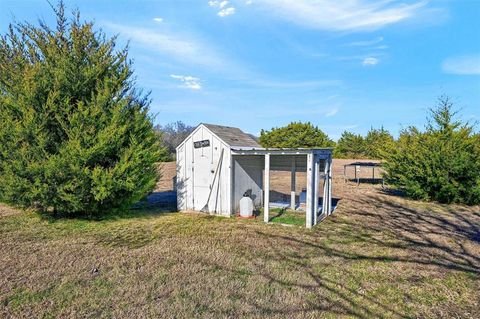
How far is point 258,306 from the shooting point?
11.1ft

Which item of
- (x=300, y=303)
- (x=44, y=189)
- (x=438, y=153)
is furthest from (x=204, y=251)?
(x=438, y=153)

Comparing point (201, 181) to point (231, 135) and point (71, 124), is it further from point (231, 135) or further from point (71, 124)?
point (71, 124)

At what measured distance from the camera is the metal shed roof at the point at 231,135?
30.0 ft

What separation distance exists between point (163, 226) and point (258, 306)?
4676mm

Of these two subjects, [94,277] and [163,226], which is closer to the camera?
[94,277]

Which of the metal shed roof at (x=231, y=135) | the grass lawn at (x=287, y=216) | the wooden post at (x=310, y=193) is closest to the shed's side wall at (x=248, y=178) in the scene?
the metal shed roof at (x=231, y=135)

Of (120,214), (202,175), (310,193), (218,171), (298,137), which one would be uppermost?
(298,137)

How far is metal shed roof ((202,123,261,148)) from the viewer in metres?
9.13

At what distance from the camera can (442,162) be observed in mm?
11109

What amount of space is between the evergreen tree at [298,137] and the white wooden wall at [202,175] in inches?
1072

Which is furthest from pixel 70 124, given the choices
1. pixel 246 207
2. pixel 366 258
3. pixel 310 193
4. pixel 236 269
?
pixel 366 258

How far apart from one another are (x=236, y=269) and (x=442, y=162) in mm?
10376

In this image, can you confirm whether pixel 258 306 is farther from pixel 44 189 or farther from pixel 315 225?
pixel 44 189

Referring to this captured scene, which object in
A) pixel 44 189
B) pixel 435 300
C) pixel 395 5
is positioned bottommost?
pixel 435 300
